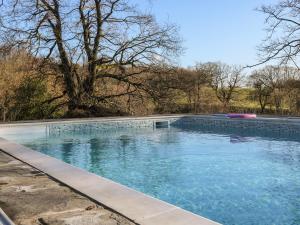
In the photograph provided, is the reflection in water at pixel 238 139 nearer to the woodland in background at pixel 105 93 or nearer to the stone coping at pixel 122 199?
the woodland in background at pixel 105 93

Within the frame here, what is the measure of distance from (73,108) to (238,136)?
698 centimetres

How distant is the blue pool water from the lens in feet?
15.5

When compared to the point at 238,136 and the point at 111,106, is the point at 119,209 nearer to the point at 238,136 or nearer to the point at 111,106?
the point at 238,136

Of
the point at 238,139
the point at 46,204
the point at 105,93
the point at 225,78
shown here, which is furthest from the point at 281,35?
the point at 46,204

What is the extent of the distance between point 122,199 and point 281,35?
46.2 ft

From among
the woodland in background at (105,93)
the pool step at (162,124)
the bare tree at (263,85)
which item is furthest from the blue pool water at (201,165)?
the bare tree at (263,85)

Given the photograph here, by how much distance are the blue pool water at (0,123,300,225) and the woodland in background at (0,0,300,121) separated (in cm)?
372

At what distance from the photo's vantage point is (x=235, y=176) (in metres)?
6.31

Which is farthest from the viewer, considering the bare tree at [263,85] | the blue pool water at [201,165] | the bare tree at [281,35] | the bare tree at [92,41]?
the bare tree at [263,85]

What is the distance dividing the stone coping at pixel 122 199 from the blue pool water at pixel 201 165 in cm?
109

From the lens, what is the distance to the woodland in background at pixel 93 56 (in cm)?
1454

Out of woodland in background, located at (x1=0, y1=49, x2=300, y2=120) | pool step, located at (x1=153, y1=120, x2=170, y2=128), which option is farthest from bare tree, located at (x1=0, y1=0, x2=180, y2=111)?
pool step, located at (x1=153, y1=120, x2=170, y2=128)

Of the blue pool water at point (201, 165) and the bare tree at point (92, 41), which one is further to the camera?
the bare tree at point (92, 41)

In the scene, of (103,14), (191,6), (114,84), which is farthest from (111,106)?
(191,6)
